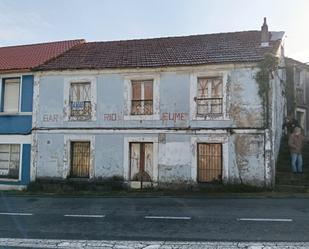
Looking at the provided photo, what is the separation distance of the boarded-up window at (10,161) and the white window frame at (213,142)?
7.94 m

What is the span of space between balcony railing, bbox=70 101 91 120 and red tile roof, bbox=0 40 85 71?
2.69 metres

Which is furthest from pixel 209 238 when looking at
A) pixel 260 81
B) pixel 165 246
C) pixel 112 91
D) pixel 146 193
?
pixel 112 91

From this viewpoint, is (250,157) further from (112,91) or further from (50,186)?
(50,186)

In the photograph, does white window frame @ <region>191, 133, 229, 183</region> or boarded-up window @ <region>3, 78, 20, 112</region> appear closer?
white window frame @ <region>191, 133, 229, 183</region>

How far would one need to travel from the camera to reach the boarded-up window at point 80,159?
57.7 ft

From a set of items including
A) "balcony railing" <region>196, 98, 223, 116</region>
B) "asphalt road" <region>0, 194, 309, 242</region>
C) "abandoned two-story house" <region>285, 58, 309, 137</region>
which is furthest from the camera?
"abandoned two-story house" <region>285, 58, 309, 137</region>

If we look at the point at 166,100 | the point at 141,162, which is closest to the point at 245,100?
the point at 166,100

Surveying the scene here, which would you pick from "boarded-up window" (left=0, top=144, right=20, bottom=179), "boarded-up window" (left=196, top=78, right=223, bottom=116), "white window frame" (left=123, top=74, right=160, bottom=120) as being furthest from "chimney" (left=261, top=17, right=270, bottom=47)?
"boarded-up window" (left=0, top=144, right=20, bottom=179)

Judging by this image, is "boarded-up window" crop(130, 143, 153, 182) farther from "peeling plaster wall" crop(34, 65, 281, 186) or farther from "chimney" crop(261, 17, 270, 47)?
"chimney" crop(261, 17, 270, 47)

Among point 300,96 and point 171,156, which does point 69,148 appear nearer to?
point 171,156

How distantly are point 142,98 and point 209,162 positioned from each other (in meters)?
3.82

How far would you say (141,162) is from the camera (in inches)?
668

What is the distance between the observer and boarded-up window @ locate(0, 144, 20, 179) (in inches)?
729

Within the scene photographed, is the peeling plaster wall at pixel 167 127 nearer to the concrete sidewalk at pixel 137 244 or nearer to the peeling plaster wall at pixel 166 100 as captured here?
the peeling plaster wall at pixel 166 100
